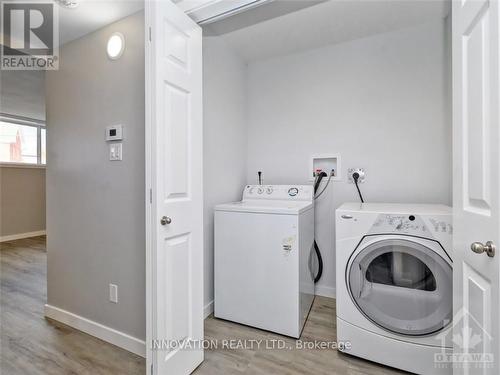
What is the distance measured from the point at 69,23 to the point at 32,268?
2.91 m

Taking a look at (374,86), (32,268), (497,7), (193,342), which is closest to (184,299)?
(193,342)

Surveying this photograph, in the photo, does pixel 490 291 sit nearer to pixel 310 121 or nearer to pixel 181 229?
pixel 181 229

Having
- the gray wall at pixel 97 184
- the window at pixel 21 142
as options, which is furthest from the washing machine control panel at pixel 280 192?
the window at pixel 21 142

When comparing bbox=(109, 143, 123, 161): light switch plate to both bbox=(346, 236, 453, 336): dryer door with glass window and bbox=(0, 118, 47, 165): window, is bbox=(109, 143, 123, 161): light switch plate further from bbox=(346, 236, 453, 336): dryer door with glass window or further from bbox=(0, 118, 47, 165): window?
bbox=(0, 118, 47, 165): window

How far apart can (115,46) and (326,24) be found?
160 cm

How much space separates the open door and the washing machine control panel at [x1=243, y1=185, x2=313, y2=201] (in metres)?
0.96

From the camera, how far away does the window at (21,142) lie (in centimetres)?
462

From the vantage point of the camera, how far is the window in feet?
15.1

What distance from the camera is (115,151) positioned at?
1736 mm

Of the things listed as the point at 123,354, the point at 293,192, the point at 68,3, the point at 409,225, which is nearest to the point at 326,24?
the point at 293,192

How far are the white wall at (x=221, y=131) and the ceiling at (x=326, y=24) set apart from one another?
7.8 inches

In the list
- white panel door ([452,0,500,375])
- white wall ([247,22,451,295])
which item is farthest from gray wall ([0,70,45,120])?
white panel door ([452,0,500,375])

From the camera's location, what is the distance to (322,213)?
245 cm

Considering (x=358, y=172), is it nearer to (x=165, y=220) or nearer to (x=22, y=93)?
(x=165, y=220)
